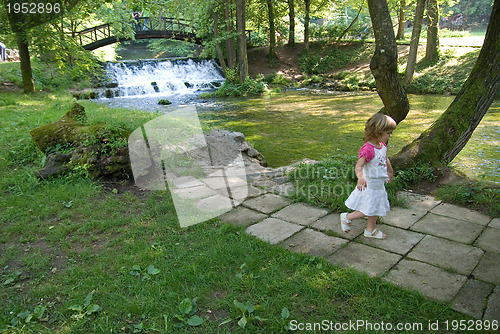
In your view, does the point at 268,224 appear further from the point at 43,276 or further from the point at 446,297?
the point at 43,276

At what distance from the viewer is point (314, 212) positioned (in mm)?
3967

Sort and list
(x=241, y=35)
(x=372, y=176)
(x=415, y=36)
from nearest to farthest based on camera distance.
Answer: (x=372, y=176)
(x=415, y=36)
(x=241, y=35)

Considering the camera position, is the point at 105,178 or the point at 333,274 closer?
the point at 333,274

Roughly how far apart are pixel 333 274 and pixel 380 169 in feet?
3.80

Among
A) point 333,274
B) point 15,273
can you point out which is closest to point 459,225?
point 333,274

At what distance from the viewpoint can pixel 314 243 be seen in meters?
3.30

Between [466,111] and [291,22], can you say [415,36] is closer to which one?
[291,22]

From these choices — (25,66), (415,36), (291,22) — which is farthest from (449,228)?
(291,22)

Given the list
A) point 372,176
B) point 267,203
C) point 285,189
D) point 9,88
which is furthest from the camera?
point 9,88

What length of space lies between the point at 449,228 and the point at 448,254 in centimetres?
56

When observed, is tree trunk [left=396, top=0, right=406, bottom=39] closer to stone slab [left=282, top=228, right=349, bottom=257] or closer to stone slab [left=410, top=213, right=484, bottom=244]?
stone slab [left=410, top=213, right=484, bottom=244]

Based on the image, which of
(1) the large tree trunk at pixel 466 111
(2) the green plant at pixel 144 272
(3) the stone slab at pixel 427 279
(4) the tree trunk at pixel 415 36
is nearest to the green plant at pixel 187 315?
(2) the green plant at pixel 144 272

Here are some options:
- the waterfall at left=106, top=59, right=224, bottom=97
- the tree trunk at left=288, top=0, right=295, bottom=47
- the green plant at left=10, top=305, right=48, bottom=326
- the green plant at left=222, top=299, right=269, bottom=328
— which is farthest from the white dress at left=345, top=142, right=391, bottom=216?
the tree trunk at left=288, top=0, right=295, bottom=47

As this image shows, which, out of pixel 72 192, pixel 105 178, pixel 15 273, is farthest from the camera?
pixel 105 178
